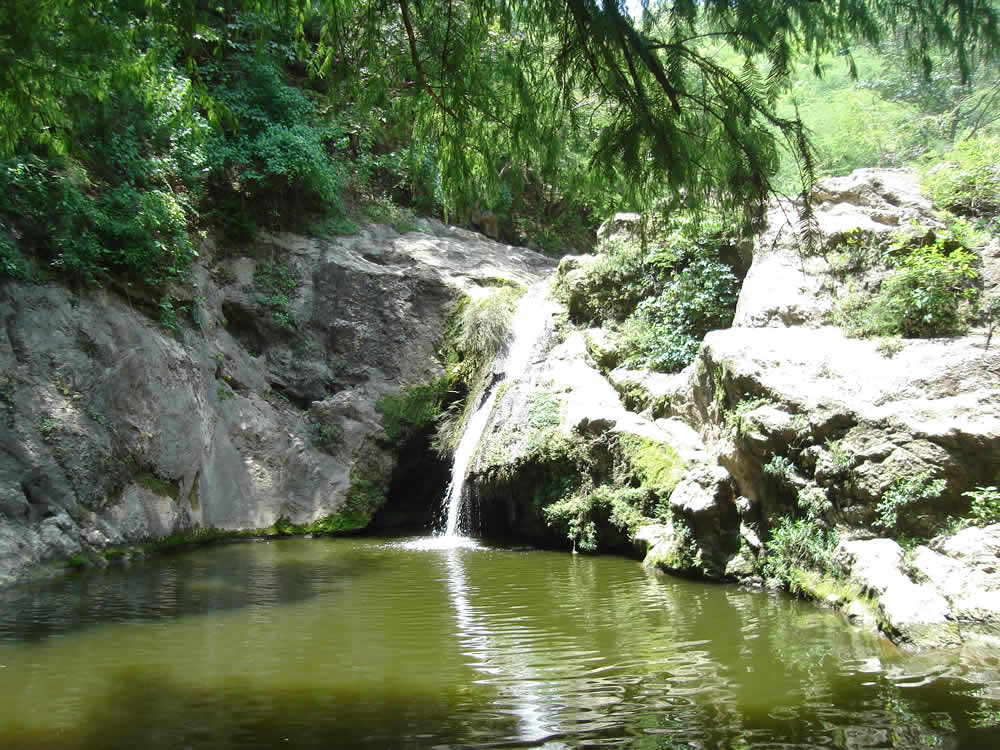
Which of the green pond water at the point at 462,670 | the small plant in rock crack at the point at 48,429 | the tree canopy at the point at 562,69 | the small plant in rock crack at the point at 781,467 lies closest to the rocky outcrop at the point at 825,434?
the small plant in rock crack at the point at 781,467

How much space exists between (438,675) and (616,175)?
3227 mm

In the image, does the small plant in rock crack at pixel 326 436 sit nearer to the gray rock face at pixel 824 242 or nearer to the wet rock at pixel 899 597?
the gray rock face at pixel 824 242

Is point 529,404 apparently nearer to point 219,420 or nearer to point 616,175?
point 219,420

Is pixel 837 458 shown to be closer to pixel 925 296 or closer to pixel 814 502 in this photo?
pixel 814 502

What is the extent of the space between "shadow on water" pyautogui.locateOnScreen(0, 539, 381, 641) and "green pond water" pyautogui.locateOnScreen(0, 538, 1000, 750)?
43 millimetres

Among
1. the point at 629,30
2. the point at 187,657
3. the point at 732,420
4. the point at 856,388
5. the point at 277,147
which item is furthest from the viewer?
the point at 277,147

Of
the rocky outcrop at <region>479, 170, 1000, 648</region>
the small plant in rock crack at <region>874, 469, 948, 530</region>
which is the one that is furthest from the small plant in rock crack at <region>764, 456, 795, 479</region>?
the small plant in rock crack at <region>874, 469, 948, 530</region>

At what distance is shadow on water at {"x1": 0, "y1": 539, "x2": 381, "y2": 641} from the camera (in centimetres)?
642

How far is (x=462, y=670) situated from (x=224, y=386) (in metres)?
8.57

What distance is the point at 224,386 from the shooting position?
40.5 feet

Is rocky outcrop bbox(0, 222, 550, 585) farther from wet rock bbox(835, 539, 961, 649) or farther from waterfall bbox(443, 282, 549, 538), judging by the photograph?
wet rock bbox(835, 539, 961, 649)

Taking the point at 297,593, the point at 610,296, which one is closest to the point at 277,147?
the point at 610,296

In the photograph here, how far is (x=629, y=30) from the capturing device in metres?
3.78

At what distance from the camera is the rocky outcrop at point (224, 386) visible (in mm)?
8875
